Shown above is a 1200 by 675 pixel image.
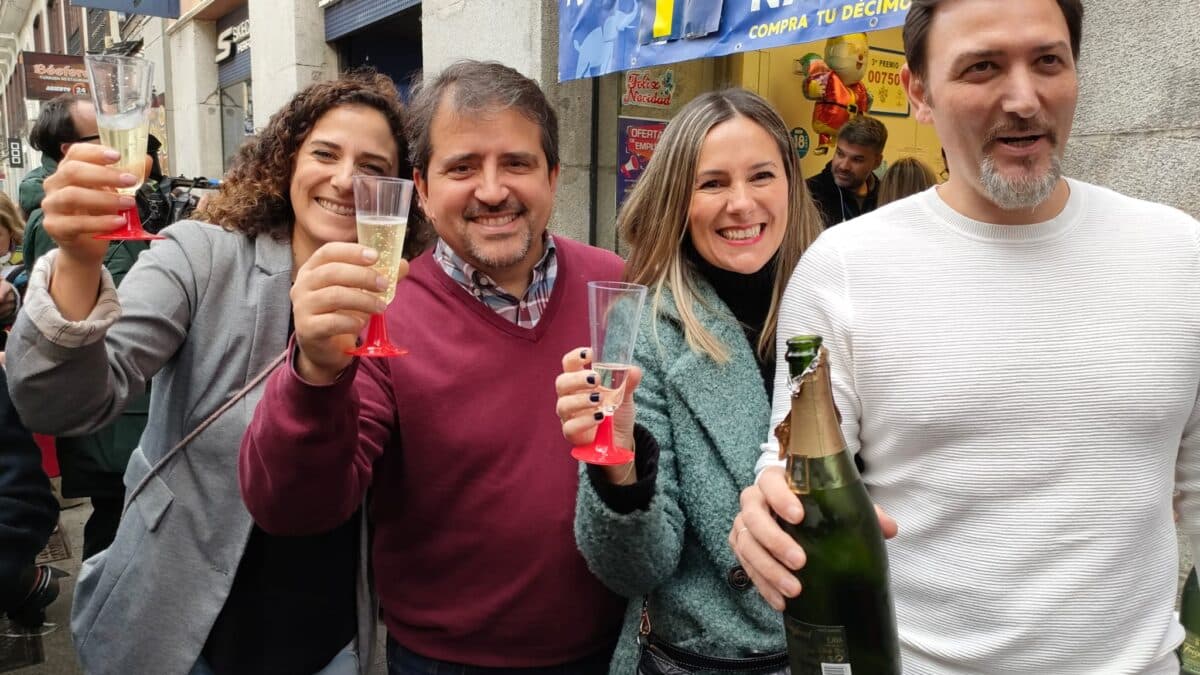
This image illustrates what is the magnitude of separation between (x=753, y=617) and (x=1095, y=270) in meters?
0.90

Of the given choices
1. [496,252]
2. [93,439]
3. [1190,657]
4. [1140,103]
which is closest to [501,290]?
[496,252]

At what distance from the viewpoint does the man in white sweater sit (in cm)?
133

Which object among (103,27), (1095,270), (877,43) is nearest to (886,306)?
(1095,270)

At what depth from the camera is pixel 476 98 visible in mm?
1777

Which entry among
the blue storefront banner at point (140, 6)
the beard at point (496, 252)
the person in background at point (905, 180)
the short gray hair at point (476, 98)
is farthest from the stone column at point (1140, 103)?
the blue storefront banner at point (140, 6)

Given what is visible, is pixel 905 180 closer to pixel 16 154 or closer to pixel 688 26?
pixel 688 26

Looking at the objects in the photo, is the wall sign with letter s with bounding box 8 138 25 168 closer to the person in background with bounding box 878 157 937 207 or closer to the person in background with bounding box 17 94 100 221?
the person in background with bounding box 17 94 100 221

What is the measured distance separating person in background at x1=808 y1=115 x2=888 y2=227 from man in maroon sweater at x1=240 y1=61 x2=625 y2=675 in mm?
3900

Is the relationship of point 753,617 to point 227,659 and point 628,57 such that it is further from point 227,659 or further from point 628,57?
point 628,57

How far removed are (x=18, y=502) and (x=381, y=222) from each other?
55.6 inches

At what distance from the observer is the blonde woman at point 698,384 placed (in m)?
1.49

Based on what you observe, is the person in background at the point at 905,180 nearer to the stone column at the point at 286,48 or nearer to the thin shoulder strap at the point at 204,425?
the thin shoulder strap at the point at 204,425

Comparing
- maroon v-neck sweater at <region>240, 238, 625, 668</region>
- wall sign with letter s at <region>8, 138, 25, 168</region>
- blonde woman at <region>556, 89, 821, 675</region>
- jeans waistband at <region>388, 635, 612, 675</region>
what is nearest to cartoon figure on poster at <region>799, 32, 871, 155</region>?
blonde woman at <region>556, 89, 821, 675</region>

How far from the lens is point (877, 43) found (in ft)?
21.5
